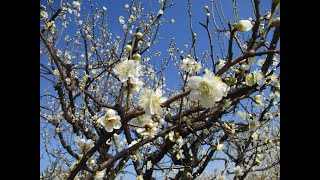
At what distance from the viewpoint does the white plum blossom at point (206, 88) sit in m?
1.44

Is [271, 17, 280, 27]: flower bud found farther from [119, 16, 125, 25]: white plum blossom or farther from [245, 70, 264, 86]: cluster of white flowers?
[119, 16, 125, 25]: white plum blossom

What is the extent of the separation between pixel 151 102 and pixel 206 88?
26 centimetres

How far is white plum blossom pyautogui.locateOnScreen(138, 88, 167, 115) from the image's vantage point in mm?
1516

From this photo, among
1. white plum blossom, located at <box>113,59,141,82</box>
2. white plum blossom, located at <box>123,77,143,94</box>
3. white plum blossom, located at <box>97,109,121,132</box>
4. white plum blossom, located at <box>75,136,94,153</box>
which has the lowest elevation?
white plum blossom, located at <box>75,136,94,153</box>

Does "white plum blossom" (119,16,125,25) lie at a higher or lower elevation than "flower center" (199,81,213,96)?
higher

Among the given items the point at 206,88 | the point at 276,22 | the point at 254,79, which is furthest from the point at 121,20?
the point at 276,22

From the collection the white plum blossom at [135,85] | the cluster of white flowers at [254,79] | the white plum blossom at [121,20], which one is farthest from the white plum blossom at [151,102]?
the white plum blossom at [121,20]

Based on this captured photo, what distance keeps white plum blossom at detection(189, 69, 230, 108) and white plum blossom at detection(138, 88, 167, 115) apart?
183 mm

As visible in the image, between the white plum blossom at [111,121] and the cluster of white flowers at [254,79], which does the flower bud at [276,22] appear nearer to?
the cluster of white flowers at [254,79]

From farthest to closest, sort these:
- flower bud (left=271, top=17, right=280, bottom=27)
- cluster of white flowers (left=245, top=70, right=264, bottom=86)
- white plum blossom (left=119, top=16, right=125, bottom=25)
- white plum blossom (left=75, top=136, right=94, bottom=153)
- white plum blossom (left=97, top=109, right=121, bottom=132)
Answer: white plum blossom (left=119, top=16, right=125, bottom=25), white plum blossom (left=75, top=136, right=94, bottom=153), cluster of white flowers (left=245, top=70, right=264, bottom=86), white plum blossom (left=97, top=109, right=121, bottom=132), flower bud (left=271, top=17, right=280, bottom=27)

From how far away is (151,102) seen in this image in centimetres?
153

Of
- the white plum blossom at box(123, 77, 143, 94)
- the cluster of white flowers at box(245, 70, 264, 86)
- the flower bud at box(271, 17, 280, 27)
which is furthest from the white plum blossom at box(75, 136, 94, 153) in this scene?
the flower bud at box(271, 17, 280, 27)

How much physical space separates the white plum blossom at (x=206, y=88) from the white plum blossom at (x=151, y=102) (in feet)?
0.60
